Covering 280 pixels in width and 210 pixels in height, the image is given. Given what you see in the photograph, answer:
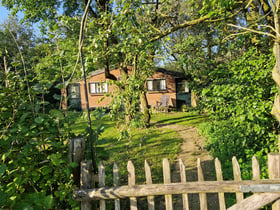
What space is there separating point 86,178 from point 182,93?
61.3 feet

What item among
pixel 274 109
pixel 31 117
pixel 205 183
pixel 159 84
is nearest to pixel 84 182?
pixel 31 117

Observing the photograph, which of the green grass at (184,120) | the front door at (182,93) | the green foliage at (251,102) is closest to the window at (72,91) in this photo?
the green foliage at (251,102)

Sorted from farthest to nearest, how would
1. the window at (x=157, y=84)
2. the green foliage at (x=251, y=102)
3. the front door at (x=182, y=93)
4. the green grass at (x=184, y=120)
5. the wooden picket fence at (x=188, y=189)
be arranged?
the window at (x=157, y=84) < the front door at (x=182, y=93) < the green grass at (x=184, y=120) < the green foliage at (x=251, y=102) < the wooden picket fence at (x=188, y=189)

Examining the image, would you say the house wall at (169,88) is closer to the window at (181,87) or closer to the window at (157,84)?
the window at (157,84)

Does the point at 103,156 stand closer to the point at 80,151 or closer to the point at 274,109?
the point at 80,151

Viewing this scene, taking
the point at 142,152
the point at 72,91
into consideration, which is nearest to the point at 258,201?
the point at 72,91

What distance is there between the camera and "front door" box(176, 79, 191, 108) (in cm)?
1975

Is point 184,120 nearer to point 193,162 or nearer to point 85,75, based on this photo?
point 193,162

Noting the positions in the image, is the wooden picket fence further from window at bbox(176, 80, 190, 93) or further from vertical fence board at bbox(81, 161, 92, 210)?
window at bbox(176, 80, 190, 93)

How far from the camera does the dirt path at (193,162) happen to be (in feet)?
11.8

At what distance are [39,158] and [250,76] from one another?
12.8 feet

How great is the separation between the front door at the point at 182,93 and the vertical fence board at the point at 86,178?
18.3 meters

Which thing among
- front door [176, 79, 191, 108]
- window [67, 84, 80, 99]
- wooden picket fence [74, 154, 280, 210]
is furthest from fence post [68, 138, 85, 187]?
front door [176, 79, 191, 108]

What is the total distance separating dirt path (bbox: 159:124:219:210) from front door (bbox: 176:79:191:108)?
34.1 feet
